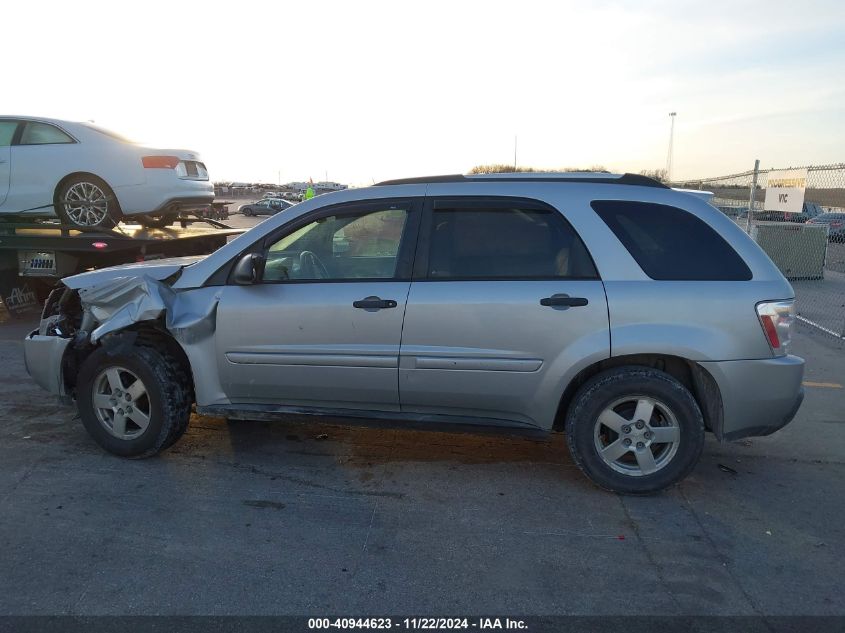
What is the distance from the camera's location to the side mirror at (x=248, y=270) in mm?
3910

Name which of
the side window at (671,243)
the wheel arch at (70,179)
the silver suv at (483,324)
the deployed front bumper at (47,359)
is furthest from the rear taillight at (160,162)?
the side window at (671,243)

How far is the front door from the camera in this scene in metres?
3.86

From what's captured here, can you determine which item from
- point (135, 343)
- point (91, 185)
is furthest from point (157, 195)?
point (135, 343)

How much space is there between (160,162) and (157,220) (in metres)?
1.09

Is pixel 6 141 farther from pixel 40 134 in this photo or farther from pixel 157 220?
pixel 157 220

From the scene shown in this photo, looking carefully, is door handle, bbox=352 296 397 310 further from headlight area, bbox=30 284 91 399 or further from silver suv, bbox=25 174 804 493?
headlight area, bbox=30 284 91 399

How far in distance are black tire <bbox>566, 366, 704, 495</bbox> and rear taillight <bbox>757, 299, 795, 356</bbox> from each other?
0.54 m

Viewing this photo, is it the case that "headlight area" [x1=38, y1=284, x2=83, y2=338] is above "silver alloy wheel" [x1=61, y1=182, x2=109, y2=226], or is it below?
below

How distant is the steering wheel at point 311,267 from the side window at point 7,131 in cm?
540

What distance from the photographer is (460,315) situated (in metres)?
3.73

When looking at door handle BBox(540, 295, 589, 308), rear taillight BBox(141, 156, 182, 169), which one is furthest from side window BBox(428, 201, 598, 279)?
rear taillight BBox(141, 156, 182, 169)

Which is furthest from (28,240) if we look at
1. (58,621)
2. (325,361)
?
(58,621)

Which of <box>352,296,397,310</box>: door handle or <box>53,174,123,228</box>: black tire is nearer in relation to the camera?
<box>352,296,397,310</box>: door handle

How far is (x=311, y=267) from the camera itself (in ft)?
13.3
